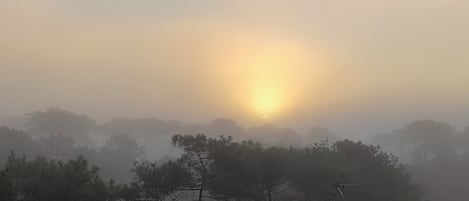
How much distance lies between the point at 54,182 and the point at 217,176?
9.08 m

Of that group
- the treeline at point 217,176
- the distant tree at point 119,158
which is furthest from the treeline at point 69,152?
the treeline at point 217,176

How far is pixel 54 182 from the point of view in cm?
2136

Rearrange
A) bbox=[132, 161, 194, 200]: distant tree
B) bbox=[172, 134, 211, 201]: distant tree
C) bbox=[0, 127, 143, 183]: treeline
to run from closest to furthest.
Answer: bbox=[132, 161, 194, 200]: distant tree < bbox=[172, 134, 211, 201]: distant tree < bbox=[0, 127, 143, 183]: treeline

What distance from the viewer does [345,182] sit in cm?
3061

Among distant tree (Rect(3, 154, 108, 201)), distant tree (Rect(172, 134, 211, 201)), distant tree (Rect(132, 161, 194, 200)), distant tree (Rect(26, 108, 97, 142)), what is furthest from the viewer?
distant tree (Rect(26, 108, 97, 142))

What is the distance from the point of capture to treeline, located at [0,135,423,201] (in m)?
21.6

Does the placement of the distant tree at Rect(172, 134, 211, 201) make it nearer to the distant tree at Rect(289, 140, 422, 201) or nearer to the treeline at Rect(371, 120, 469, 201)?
the distant tree at Rect(289, 140, 422, 201)

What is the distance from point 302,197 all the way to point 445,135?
76.8 metres

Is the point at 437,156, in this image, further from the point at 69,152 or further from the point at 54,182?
the point at 54,182

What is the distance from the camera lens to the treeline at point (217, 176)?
21.6 meters

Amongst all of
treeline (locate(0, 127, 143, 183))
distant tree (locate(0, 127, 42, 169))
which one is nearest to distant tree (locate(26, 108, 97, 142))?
treeline (locate(0, 127, 143, 183))

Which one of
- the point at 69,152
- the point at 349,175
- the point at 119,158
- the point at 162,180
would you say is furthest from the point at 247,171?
the point at 119,158

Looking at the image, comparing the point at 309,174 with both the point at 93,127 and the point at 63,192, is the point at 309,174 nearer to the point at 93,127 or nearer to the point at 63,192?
the point at 63,192

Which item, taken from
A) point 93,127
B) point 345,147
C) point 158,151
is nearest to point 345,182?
point 345,147
